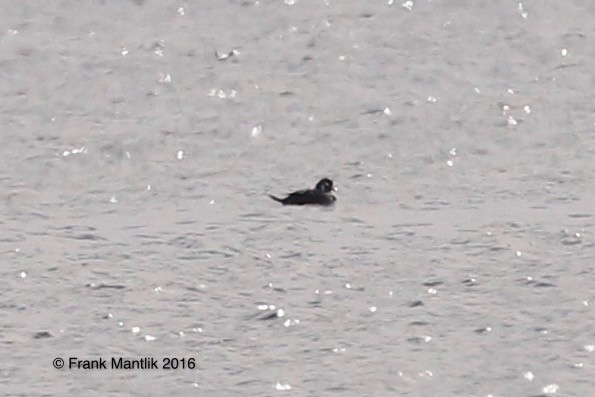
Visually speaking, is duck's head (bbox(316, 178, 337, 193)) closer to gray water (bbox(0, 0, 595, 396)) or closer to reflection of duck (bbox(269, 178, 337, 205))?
reflection of duck (bbox(269, 178, 337, 205))

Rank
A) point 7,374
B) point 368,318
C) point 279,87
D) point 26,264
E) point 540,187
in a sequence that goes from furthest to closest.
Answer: point 279,87 < point 540,187 < point 26,264 < point 368,318 < point 7,374

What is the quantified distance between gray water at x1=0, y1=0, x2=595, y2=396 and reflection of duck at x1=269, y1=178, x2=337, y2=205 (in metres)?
0.16

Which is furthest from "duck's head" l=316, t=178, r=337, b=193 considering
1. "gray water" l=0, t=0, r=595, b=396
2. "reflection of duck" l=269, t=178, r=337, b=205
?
"gray water" l=0, t=0, r=595, b=396

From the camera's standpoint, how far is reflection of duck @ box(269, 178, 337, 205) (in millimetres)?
21062

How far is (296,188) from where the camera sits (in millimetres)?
22031

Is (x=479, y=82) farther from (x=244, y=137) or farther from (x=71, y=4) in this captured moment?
(x=71, y=4)

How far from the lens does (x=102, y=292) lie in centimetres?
1898

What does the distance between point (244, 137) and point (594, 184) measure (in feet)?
13.2

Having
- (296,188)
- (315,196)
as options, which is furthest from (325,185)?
(296,188)

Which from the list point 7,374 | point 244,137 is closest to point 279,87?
point 244,137

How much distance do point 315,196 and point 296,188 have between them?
0.99 meters

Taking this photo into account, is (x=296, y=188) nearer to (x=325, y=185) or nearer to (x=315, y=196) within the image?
(x=325, y=185)

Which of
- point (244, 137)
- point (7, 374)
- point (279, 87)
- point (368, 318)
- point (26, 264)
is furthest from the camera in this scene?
point (279, 87)

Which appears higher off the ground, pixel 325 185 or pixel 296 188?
pixel 325 185
